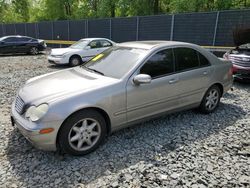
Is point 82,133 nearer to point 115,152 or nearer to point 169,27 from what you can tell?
point 115,152

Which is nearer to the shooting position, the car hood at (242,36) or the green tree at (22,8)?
the car hood at (242,36)

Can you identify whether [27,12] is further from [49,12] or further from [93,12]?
[93,12]

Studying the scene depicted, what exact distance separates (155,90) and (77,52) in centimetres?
773

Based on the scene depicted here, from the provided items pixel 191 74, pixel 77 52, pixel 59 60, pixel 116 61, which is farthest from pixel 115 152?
pixel 77 52

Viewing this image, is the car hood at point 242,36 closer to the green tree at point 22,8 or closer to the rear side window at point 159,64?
the rear side window at point 159,64

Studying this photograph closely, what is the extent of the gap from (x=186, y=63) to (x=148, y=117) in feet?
4.22

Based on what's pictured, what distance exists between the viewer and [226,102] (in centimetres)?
567

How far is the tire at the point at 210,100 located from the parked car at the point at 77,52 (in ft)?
24.2

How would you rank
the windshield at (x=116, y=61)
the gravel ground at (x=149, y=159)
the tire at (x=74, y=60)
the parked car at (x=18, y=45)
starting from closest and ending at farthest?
the gravel ground at (x=149, y=159), the windshield at (x=116, y=61), the tire at (x=74, y=60), the parked car at (x=18, y=45)

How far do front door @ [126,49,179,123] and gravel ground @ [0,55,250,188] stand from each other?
0.44m

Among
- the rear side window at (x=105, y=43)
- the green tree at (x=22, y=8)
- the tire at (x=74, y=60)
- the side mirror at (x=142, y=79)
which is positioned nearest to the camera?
the side mirror at (x=142, y=79)

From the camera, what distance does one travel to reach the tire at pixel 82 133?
10.3 feet

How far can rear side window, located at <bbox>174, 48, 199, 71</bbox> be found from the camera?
4.25m

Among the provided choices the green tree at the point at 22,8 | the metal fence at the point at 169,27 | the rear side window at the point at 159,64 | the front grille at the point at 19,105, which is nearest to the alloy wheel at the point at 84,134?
the front grille at the point at 19,105
